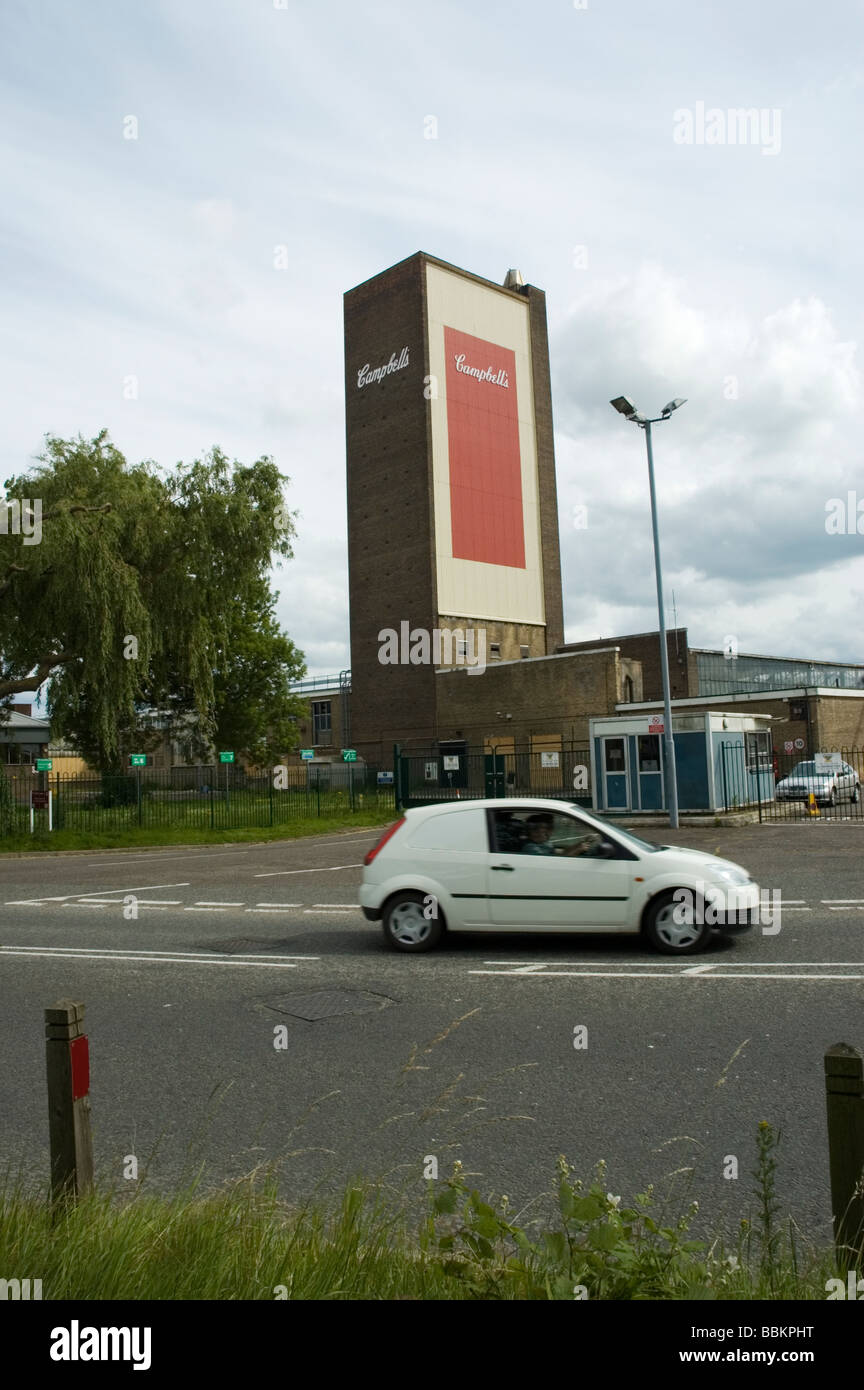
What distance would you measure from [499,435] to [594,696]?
20.3 m

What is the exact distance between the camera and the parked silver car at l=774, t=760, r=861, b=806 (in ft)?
117

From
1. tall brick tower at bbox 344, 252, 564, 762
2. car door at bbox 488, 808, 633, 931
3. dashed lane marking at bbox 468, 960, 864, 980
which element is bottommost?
dashed lane marking at bbox 468, 960, 864, 980

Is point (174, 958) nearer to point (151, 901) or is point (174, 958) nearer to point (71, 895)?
point (151, 901)

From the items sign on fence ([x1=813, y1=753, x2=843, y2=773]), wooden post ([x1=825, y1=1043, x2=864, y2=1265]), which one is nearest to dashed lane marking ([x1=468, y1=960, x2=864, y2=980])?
wooden post ([x1=825, y1=1043, x2=864, y2=1265])

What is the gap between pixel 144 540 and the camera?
2938cm

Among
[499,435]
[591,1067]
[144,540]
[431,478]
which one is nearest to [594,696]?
[431,478]

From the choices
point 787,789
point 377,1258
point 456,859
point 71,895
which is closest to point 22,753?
point 787,789

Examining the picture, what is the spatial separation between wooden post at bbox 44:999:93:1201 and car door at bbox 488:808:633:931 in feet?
21.4

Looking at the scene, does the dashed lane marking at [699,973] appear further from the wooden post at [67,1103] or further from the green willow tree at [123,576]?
the green willow tree at [123,576]

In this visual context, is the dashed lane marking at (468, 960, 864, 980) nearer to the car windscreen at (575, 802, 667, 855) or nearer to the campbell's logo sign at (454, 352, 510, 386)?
the car windscreen at (575, 802, 667, 855)

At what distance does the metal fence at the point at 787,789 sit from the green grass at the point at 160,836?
37.8 feet

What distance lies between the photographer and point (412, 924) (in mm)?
10445

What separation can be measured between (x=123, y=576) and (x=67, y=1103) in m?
25.8

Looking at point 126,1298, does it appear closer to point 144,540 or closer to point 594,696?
point 144,540
